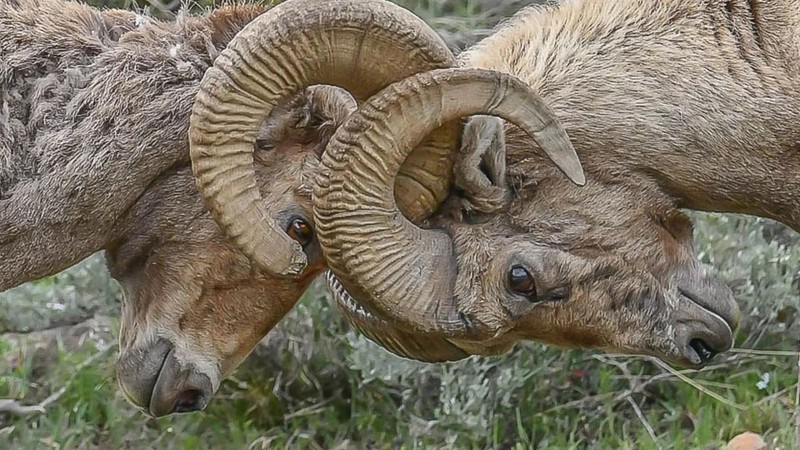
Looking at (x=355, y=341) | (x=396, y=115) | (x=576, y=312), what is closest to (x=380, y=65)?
(x=396, y=115)

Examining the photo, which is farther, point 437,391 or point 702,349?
point 437,391

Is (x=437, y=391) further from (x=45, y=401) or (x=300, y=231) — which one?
(x=300, y=231)

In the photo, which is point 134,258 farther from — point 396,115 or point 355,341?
point 355,341

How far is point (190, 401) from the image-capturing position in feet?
18.8

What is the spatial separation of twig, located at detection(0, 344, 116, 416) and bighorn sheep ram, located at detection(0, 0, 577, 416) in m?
2.78

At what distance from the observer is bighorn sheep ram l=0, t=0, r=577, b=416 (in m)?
5.33

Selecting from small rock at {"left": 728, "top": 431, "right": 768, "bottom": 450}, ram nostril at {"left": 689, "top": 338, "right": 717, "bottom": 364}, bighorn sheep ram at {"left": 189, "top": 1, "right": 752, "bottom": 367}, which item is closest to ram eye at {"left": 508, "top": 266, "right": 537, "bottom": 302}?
bighorn sheep ram at {"left": 189, "top": 1, "right": 752, "bottom": 367}

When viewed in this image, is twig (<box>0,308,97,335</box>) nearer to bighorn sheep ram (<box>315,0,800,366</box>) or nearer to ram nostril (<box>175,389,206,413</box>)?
ram nostril (<box>175,389,206,413</box>)

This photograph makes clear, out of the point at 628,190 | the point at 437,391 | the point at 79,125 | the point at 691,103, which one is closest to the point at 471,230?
the point at 628,190

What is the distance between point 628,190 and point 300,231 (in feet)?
3.80

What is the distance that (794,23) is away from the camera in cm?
538

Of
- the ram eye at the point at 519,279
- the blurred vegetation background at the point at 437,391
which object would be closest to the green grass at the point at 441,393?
the blurred vegetation background at the point at 437,391

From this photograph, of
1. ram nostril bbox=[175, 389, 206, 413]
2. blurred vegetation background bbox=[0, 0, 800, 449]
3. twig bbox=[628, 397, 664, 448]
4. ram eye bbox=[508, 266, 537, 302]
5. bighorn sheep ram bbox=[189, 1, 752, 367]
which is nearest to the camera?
bighorn sheep ram bbox=[189, 1, 752, 367]

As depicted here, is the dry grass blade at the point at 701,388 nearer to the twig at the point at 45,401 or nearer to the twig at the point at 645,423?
the twig at the point at 645,423
